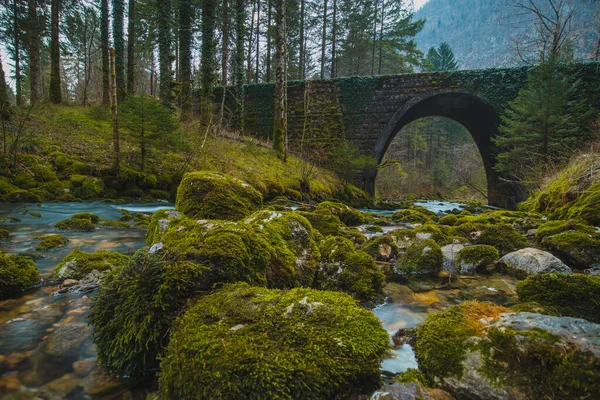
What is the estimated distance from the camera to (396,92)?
1549 cm

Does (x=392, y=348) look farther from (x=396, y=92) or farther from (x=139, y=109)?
(x=396, y=92)

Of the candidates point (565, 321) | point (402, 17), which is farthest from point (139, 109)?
point (402, 17)

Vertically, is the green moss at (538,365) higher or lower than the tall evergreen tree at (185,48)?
lower

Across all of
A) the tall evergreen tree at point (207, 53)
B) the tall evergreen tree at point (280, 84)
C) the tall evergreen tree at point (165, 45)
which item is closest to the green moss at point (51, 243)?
the tall evergreen tree at point (165, 45)

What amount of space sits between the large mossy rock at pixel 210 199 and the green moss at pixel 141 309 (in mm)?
2171

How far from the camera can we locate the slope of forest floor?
24.6 feet

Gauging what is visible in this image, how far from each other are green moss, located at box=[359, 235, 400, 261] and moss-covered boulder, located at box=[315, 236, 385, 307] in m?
1.04

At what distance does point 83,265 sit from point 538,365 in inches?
146

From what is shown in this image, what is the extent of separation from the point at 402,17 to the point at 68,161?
29.5 m

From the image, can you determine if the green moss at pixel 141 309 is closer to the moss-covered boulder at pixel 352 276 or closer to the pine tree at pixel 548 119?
the moss-covered boulder at pixel 352 276

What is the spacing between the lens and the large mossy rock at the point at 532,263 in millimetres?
3225

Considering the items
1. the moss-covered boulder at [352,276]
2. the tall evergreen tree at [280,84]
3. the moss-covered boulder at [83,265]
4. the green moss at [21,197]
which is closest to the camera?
the moss-covered boulder at [352,276]

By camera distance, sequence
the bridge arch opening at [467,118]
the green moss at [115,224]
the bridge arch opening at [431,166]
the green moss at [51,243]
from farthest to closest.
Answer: the bridge arch opening at [431,166] < the bridge arch opening at [467,118] < the green moss at [115,224] < the green moss at [51,243]

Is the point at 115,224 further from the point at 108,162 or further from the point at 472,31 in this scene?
the point at 472,31
